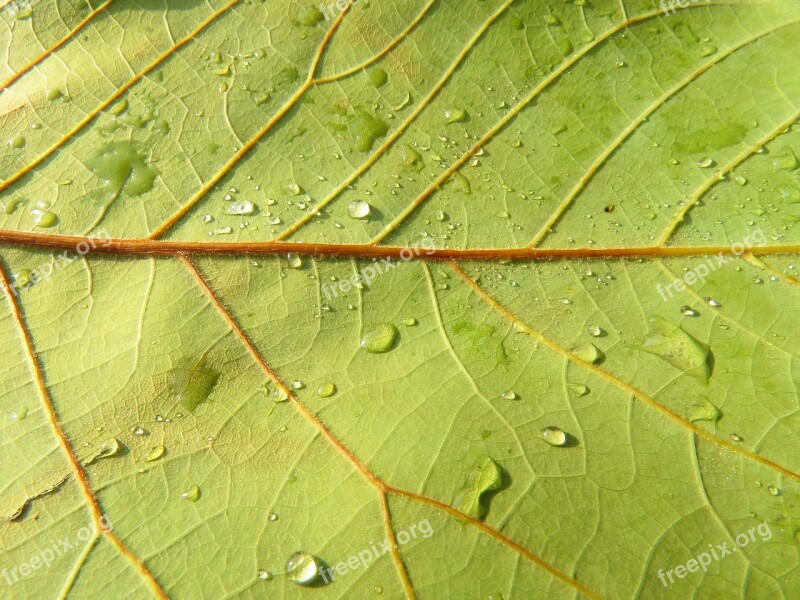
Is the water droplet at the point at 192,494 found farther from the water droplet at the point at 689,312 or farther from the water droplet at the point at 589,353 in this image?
the water droplet at the point at 689,312

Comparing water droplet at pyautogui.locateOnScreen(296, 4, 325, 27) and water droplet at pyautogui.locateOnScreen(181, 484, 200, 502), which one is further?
water droplet at pyautogui.locateOnScreen(296, 4, 325, 27)

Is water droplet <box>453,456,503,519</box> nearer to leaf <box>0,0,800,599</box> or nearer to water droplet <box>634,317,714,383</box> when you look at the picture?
leaf <box>0,0,800,599</box>

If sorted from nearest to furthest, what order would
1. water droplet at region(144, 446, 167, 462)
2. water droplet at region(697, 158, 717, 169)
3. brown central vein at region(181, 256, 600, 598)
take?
brown central vein at region(181, 256, 600, 598) → water droplet at region(144, 446, 167, 462) → water droplet at region(697, 158, 717, 169)

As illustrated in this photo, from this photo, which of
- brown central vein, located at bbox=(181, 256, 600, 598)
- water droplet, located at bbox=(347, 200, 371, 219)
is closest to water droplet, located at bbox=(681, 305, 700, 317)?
brown central vein, located at bbox=(181, 256, 600, 598)

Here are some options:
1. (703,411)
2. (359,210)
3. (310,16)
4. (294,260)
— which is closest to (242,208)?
(294,260)

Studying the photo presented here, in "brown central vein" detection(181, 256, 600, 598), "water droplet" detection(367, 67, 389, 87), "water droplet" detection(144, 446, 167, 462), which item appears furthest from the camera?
"water droplet" detection(367, 67, 389, 87)

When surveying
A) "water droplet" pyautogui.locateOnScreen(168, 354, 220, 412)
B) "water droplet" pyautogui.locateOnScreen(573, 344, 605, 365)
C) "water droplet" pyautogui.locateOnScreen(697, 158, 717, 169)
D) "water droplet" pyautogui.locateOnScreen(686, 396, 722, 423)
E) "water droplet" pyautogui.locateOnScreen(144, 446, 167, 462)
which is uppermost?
"water droplet" pyautogui.locateOnScreen(168, 354, 220, 412)

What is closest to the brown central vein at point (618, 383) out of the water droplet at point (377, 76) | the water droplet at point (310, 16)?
the water droplet at point (377, 76)

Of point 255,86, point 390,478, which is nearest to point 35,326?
point 255,86
